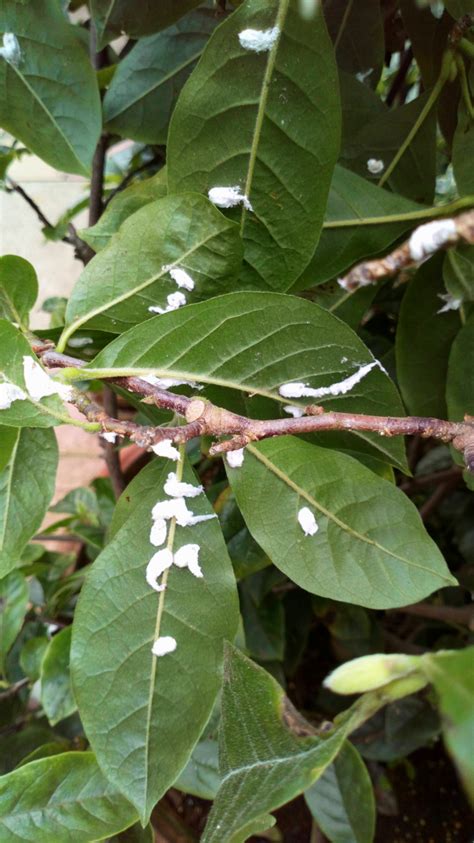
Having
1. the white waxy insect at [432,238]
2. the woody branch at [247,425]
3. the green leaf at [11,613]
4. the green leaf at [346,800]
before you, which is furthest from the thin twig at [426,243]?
the green leaf at [11,613]

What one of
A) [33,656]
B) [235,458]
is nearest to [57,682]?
[33,656]

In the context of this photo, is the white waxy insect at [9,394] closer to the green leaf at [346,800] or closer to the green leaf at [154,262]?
the green leaf at [154,262]

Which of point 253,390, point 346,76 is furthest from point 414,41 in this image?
point 253,390

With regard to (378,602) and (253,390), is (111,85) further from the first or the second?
(378,602)

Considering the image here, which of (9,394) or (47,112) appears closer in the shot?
(9,394)

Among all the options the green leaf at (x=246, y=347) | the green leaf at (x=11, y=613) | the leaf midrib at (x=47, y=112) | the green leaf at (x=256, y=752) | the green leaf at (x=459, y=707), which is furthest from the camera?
the green leaf at (x=11, y=613)

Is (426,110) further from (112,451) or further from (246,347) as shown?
(112,451)
